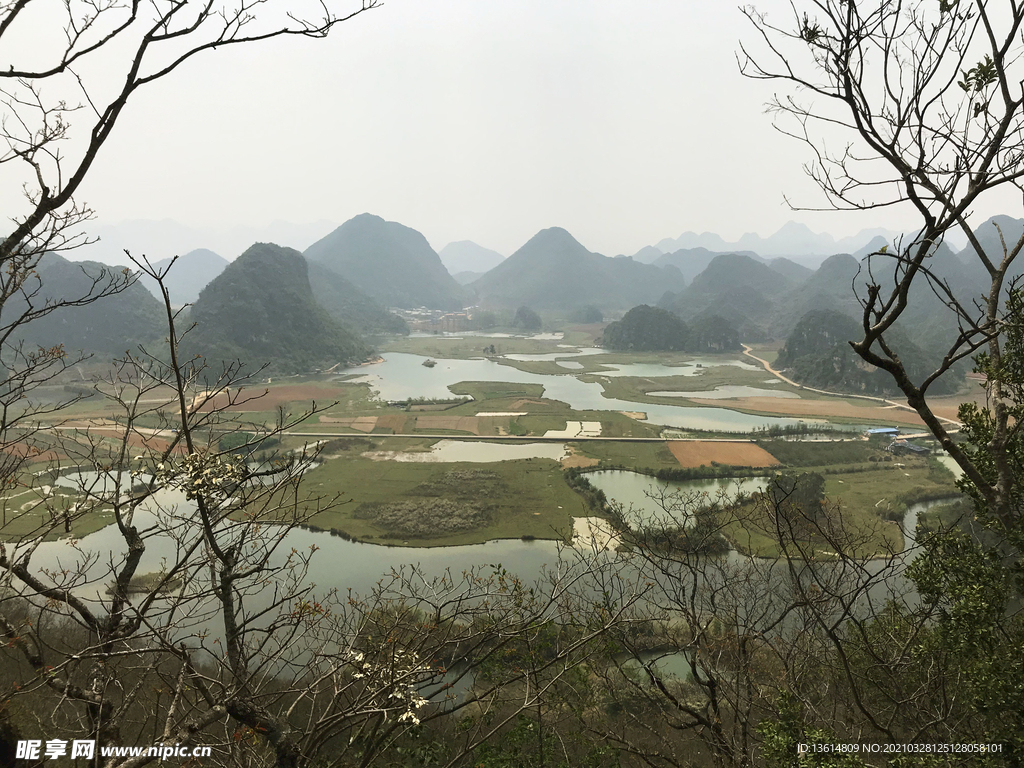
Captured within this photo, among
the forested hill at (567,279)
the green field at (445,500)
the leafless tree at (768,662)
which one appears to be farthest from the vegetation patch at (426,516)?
the forested hill at (567,279)

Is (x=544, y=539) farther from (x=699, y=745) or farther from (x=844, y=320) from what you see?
(x=844, y=320)

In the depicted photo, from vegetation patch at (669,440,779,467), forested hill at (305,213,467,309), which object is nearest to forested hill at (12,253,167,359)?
vegetation patch at (669,440,779,467)

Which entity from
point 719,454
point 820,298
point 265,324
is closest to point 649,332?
point 820,298

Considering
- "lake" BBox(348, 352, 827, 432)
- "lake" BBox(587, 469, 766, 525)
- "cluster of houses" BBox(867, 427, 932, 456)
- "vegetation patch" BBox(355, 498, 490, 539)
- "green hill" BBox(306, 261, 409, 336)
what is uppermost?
"green hill" BBox(306, 261, 409, 336)

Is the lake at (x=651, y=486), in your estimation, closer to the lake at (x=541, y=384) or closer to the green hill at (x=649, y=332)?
the lake at (x=541, y=384)

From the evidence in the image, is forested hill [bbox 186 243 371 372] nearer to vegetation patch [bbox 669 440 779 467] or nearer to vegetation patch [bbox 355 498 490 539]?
vegetation patch [bbox 355 498 490 539]

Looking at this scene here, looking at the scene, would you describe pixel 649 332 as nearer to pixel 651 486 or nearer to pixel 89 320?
pixel 651 486

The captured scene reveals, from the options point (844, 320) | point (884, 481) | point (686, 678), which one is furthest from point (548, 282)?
point (686, 678)
